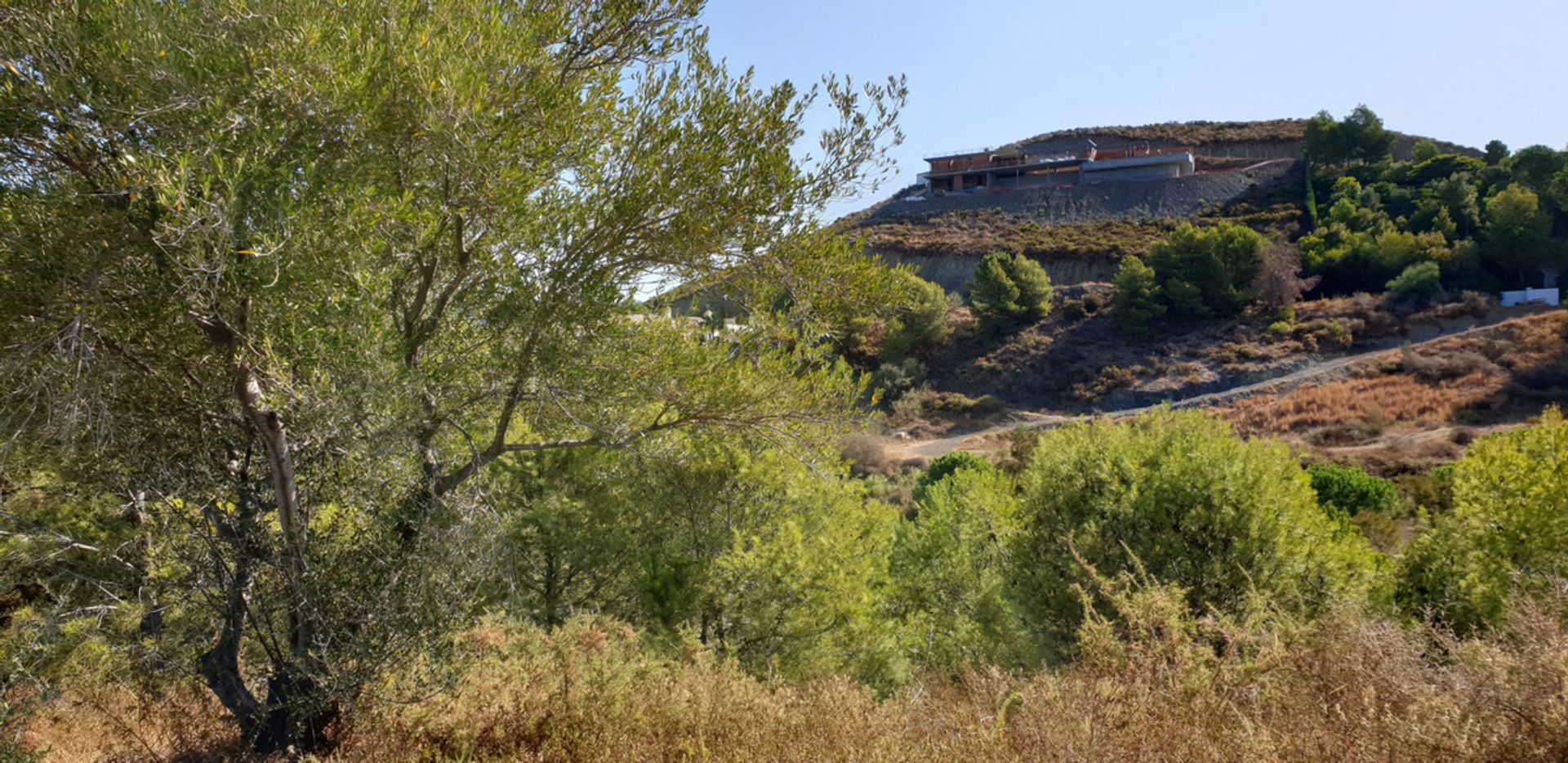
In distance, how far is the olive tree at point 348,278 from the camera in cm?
368

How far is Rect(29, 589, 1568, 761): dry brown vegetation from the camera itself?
3.23m

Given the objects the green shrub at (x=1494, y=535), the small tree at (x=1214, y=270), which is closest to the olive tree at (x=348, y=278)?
the green shrub at (x=1494, y=535)

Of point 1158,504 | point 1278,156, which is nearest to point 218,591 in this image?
point 1158,504

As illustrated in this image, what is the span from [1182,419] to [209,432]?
976 cm

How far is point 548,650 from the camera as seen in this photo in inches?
216

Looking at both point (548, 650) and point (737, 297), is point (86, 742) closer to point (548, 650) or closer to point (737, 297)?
point (548, 650)

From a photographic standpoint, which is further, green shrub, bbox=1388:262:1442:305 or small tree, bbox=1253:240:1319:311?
small tree, bbox=1253:240:1319:311

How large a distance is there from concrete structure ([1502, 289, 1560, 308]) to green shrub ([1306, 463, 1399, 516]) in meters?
29.6

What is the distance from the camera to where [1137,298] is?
44781 millimetres

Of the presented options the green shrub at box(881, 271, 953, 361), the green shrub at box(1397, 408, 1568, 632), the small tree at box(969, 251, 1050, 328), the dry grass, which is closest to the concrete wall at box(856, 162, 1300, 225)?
the small tree at box(969, 251, 1050, 328)

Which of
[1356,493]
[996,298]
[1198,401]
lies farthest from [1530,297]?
[1356,493]

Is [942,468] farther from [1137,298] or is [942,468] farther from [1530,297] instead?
[1530,297]

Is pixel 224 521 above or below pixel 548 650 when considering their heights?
above

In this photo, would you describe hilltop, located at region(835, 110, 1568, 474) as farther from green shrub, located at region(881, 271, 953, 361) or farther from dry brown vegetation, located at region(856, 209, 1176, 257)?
green shrub, located at region(881, 271, 953, 361)
